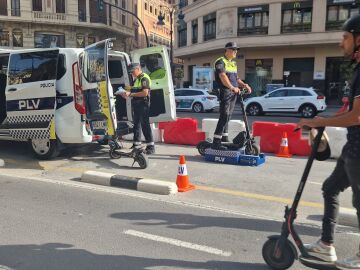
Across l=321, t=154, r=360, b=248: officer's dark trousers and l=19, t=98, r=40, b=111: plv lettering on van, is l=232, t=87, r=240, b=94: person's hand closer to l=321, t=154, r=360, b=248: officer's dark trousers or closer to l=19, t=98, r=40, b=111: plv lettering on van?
l=19, t=98, r=40, b=111: plv lettering on van

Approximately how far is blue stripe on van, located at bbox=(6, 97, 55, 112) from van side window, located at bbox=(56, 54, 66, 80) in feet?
1.42

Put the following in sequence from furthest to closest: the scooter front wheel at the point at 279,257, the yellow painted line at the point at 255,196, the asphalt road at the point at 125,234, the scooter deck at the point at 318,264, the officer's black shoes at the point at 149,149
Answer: the officer's black shoes at the point at 149,149 < the yellow painted line at the point at 255,196 < the asphalt road at the point at 125,234 < the scooter front wheel at the point at 279,257 < the scooter deck at the point at 318,264

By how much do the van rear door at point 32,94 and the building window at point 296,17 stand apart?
85.7ft

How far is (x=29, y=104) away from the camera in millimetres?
7680

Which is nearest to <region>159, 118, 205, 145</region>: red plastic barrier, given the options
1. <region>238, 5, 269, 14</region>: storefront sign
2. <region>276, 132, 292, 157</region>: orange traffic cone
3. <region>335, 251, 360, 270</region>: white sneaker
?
<region>276, 132, 292, 157</region>: orange traffic cone

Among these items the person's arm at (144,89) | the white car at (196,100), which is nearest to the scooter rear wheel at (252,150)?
the person's arm at (144,89)

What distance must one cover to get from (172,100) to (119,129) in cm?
126

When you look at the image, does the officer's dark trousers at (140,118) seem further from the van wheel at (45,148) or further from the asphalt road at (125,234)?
the asphalt road at (125,234)

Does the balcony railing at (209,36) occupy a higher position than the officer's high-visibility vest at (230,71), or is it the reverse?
the balcony railing at (209,36)

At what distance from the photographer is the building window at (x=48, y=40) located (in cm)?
4344

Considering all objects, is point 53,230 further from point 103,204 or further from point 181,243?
point 181,243

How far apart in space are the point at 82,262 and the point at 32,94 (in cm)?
477

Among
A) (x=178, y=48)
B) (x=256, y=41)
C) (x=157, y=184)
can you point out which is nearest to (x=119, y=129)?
(x=157, y=184)

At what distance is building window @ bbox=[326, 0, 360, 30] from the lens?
93.8 ft
